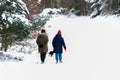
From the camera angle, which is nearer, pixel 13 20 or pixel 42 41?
pixel 13 20

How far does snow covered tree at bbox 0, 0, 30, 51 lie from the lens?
16.9m

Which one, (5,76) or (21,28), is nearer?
(5,76)

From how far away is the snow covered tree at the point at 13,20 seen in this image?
667 inches

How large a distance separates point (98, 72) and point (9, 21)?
4770 mm

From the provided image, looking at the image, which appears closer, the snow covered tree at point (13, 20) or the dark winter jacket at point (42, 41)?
the snow covered tree at point (13, 20)

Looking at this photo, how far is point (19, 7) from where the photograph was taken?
17.5 m

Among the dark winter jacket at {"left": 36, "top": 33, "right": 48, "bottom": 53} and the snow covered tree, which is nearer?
the snow covered tree

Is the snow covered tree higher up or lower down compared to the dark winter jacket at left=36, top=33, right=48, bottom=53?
higher up

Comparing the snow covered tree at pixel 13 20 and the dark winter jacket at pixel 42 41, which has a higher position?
the snow covered tree at pixel 13 20

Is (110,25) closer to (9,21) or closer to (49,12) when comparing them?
Result: (9,21)

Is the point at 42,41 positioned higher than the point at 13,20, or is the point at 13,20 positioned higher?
the point at 13,20

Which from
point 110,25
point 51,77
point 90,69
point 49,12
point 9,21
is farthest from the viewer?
point 49,12

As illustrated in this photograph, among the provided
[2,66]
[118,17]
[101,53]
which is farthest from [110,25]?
[2,66]

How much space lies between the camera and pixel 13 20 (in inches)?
664
